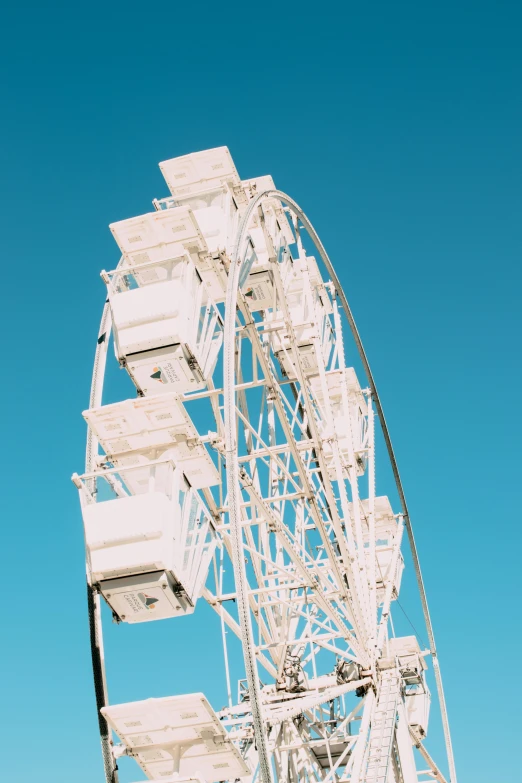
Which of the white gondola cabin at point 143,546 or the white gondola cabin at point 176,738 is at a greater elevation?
the white gondola cabin at point 143,546

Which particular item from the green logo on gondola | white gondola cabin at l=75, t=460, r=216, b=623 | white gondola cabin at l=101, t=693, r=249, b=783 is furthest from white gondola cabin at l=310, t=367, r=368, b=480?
white gondola cabin at l=101, t=693, r=249, b=783

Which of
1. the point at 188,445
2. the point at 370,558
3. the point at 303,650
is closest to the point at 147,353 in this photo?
the point at 188,445

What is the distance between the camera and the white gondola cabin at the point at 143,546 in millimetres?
10539

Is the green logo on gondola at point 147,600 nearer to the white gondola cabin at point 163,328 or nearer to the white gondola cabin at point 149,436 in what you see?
the white gondola cabin at point 149,436

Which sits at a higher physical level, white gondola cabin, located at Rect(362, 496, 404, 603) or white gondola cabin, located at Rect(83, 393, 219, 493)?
white gondola cabin, located at Rect(362, 496, 404, 603)

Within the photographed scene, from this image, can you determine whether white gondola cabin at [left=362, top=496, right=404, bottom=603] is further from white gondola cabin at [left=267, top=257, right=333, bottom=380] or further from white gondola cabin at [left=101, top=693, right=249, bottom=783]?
white gondola cabin at [left=101, top=693, right=249, bottom=783]

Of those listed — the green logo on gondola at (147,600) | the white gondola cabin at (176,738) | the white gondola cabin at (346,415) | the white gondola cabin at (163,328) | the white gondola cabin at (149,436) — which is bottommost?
the white gondola cabin at (176,738)

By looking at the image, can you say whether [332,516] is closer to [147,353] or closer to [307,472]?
[307,472]

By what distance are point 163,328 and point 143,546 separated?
3150 mm

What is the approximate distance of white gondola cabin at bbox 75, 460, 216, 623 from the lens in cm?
1054

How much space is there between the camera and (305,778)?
1535 cm

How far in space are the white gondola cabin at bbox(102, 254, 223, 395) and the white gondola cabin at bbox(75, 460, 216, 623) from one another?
162 cm

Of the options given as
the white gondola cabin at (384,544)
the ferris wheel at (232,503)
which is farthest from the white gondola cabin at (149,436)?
the white gondola cabin at (384,544)

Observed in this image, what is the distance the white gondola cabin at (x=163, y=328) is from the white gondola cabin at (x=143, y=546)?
162cm
